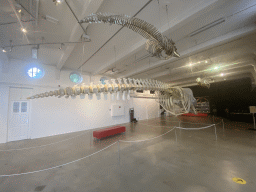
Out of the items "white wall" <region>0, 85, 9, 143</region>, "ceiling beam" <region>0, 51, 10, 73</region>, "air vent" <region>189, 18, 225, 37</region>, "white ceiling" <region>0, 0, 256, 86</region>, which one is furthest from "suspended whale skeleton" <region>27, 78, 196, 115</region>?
"ceiling beam" <region>0, 51, 10, 73</region>

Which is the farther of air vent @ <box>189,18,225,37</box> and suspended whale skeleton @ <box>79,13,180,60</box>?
air vent @ <box>189,18,225,37</box>

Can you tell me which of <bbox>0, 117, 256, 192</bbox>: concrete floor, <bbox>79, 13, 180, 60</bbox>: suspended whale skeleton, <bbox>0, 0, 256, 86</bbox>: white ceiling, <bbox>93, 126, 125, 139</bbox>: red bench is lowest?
<bbox>0, 117, 256, 192</bbox>: concrete floor

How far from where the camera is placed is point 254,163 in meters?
3.38

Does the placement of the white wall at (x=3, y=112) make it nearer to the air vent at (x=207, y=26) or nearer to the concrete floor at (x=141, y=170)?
the concrete floor at (x=141, y=170)

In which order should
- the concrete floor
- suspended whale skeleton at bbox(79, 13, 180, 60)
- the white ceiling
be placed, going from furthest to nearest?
1. the white ceiling
2. the concrete floor
3. suspended whale skeleton at bbox(79, 13, 180, 60)

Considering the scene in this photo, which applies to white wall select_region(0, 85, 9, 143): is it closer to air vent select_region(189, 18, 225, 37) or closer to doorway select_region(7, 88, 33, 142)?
doorway select_region(7, 88, 33, 142)

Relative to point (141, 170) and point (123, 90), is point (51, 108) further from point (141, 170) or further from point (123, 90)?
point (141, 170)

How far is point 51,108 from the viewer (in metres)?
7.83

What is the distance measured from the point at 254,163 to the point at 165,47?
4.54m

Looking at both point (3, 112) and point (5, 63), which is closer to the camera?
point (3, 112)

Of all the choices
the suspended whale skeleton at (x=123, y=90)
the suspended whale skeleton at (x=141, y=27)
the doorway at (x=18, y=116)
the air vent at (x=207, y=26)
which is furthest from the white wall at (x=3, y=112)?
the air vent at (x=207, y=26)

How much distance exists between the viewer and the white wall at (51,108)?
6477mm

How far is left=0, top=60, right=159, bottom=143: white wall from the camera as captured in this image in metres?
6.48

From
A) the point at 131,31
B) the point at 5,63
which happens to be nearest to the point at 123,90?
the point at 131,31
